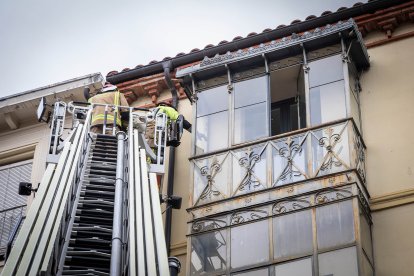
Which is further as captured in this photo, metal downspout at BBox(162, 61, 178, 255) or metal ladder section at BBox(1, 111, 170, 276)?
metal downspout at BBox(162, 61, 178, 255)

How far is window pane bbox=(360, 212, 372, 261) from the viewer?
14164 millimetres

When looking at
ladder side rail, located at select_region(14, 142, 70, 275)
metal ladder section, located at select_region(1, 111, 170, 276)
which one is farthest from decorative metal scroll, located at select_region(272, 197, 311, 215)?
ladder side rail, located at select_region(14, 142, 70, 275)

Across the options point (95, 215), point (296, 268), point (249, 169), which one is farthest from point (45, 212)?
point (249, 169)

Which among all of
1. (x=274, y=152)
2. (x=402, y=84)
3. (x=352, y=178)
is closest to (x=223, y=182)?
(x=274, y=152)

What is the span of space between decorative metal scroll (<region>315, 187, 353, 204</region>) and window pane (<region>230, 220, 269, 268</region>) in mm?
902

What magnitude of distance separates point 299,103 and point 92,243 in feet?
21.4

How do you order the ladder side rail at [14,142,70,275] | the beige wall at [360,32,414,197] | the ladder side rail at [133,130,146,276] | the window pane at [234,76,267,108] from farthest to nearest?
the window pane at [234,76,267,108], the beige wall at [360,32,414,197], the ladder side rail at [133,130,146,276], the ladder side rail at [14,142,70,275]

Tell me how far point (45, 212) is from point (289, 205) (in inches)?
199

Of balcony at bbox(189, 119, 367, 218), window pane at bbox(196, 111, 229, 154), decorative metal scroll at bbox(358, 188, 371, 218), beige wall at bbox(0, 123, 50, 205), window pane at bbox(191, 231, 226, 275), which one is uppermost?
beige wall at bbox(0, 123, 50, 205)

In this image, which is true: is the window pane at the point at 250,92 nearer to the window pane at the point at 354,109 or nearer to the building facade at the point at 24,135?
the window pane at the point at 354,109

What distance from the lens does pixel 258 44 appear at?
18.6 metres

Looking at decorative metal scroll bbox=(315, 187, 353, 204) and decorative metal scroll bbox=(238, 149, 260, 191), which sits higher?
decorative metal scroll bbox=(238, 149, 260, 191)

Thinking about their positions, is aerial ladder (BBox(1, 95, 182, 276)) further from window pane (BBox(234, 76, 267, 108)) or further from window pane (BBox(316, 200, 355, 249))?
window pane (BBox(316, 200, 355, 249))

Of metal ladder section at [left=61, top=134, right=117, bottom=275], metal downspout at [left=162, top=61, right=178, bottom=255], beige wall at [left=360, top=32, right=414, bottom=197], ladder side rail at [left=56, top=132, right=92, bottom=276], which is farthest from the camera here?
metal downspout at [left=162, top=61, right=178, bottom=255]
